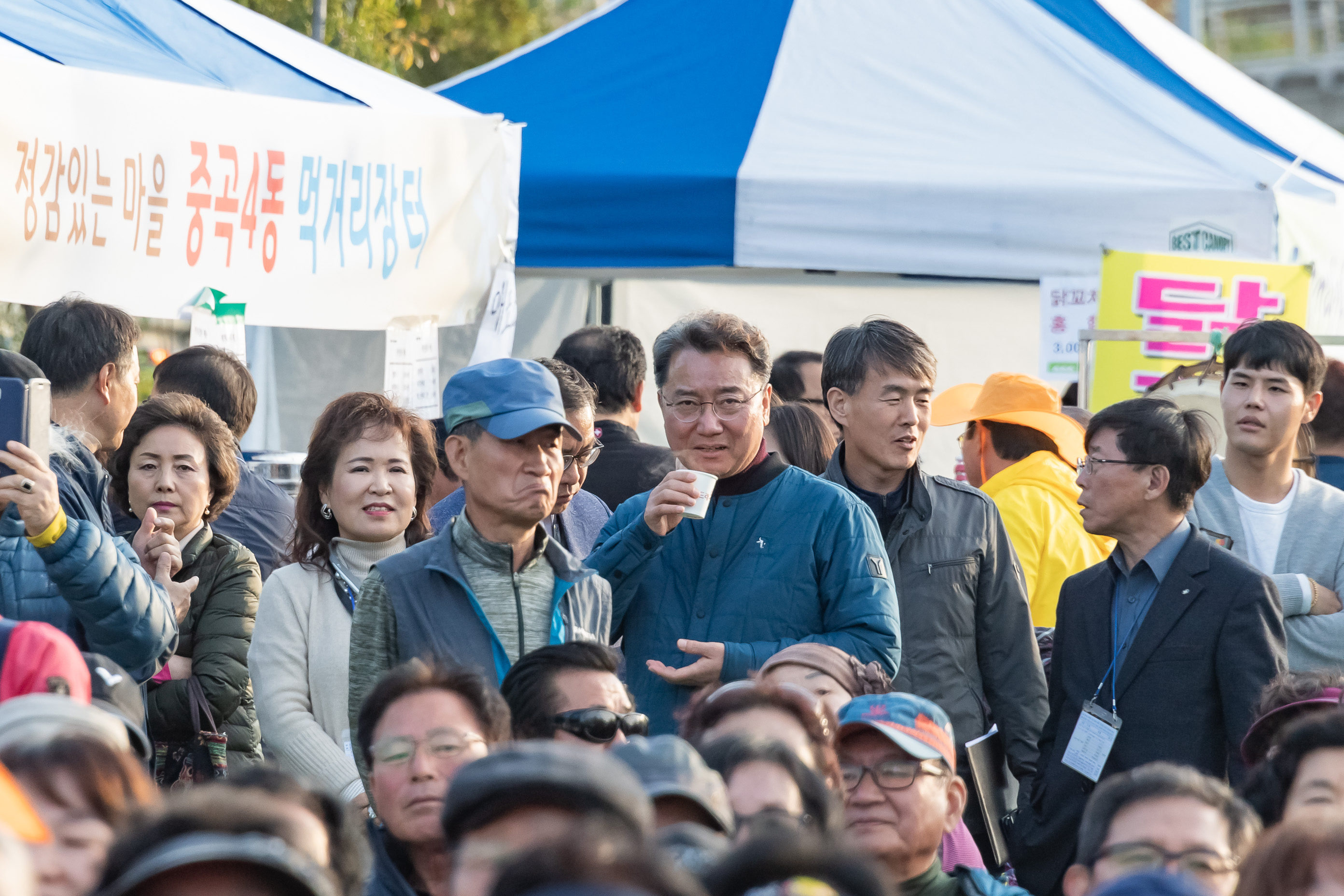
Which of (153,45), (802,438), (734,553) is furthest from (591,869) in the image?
(153,45)

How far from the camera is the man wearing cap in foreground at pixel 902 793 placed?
8.03ft

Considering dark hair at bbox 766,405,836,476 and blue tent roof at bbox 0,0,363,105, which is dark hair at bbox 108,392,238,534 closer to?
blue tent roof at bbox 0,0,363,105

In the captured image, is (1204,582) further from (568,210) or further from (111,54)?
(568,210)

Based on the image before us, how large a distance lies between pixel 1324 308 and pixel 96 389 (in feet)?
17.8

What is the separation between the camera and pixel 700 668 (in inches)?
115

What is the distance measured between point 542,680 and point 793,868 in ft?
4.19

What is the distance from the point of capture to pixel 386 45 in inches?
447

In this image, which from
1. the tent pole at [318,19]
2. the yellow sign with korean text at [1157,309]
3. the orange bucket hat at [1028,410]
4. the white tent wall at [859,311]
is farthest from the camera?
the white tent wall at [859,311]

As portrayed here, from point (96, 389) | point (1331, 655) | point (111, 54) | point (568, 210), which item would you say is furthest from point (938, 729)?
point (568, 210)

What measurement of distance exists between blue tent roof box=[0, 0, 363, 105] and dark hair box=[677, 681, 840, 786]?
2709mm

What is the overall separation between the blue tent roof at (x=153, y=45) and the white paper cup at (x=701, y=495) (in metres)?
2.30

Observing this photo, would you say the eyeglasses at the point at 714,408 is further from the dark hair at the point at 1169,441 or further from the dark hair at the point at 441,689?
the dark hair at the point at 1169,441

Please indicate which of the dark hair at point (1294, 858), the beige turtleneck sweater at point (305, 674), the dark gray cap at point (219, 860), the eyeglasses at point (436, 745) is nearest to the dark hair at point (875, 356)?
the beige turtleneck sweater at point (305, 674)

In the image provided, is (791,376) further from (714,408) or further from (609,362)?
(714,408)
